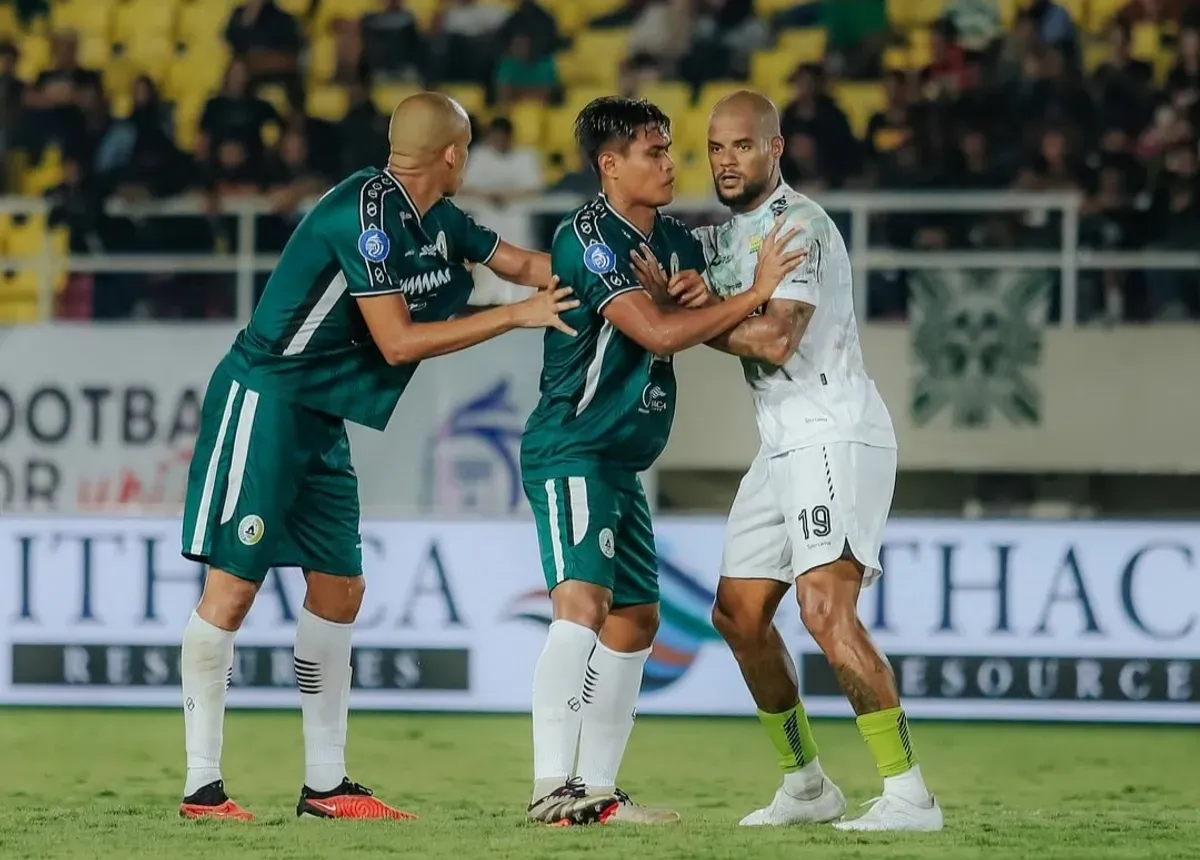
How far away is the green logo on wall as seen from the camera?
11.4 meters

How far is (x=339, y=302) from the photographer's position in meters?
5.84

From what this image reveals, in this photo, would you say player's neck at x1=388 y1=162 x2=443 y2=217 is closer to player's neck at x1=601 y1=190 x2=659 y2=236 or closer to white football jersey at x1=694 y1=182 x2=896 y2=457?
player's neck at x1=601 y1=190 x2=659 y2=236

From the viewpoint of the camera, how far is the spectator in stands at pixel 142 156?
12.9 m

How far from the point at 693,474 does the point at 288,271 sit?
6.24 meters

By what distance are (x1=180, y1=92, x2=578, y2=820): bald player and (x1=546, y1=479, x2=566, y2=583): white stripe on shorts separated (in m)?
0.47

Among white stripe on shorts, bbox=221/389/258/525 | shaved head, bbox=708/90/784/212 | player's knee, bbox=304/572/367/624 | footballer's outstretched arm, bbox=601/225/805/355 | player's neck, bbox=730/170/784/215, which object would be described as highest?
shaved head, bbox=708/90/784/212

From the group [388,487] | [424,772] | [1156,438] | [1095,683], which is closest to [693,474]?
[388,487]

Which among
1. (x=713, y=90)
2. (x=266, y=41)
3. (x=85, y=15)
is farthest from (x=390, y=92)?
(x=85, y=15)

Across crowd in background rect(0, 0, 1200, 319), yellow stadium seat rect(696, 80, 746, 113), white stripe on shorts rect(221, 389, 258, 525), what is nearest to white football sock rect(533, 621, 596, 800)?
white stripe on shorts rect(221, 389, 258, 525)

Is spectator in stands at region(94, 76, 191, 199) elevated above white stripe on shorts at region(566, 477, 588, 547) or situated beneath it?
elevated above

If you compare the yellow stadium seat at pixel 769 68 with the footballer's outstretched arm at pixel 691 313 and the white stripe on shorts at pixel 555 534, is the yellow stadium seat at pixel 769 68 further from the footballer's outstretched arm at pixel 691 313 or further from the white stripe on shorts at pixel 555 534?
the white stripe on shorts at pixel 555 534

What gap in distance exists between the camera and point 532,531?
9.16 m

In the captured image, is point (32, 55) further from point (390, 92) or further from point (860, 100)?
point (860, 100)

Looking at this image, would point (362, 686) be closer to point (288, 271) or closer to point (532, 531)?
point (532, 531)
